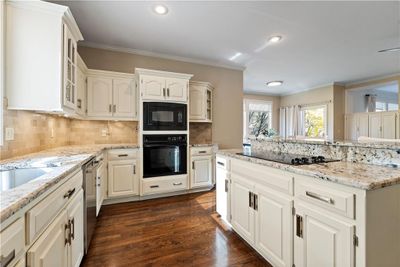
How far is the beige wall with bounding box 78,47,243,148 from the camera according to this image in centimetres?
366

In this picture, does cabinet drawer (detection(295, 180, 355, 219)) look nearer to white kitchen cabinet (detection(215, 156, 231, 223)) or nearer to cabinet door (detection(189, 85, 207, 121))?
white kitchen cabinet (detection(215, 156, 231, 223))

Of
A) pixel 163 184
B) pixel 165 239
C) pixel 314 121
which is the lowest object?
pixel 165 239

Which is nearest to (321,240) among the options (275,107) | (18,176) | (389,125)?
(18,176)

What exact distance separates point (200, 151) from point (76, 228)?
231 cm

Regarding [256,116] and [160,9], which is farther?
[256,116]

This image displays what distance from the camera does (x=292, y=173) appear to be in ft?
4.48

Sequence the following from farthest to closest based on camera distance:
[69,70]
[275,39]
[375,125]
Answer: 1. [375,125]
2. [275,39]
3. [69,70]

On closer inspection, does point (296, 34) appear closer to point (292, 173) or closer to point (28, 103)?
point (292, 173)

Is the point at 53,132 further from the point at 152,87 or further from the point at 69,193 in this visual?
the point at 69,193

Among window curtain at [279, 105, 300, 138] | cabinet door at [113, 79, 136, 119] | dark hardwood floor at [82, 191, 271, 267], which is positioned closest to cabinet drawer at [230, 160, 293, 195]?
dark hardwood floor at [82, 191, 271, 267]

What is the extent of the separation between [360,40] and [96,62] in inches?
174

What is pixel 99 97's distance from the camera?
3.14 meters

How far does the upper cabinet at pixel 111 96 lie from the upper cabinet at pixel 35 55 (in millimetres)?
1322

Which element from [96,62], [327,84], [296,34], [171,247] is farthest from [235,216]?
[327,84]
